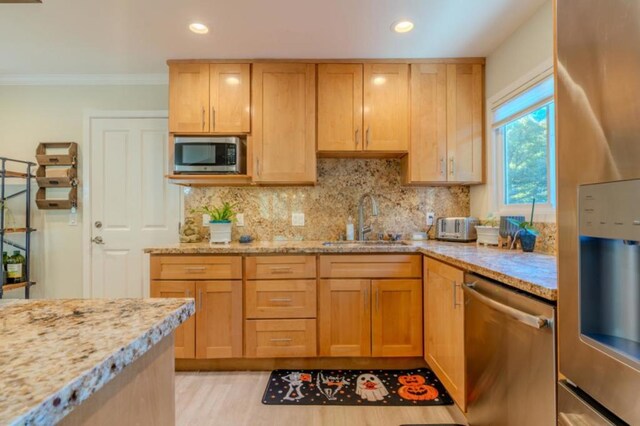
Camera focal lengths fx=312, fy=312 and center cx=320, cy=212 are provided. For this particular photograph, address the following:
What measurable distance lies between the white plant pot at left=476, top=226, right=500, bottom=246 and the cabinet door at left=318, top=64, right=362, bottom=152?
110cm

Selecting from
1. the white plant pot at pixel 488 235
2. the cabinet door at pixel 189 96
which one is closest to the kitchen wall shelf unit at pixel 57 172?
the cabinet door at pixel 189 96

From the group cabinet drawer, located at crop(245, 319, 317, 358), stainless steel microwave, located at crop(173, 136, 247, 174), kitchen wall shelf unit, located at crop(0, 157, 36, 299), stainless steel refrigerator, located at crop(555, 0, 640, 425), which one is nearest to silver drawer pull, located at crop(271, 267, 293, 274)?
cabinet drawer, located at crop(245, 319, 317, 358)

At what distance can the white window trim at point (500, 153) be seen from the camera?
1.89 metres

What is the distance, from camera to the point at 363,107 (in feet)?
8.35

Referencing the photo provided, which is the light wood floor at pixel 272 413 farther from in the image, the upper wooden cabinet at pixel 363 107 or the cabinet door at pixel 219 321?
the upper wooden cabinet at pixel 363 107

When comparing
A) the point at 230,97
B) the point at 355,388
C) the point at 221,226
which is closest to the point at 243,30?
the point at 230,97

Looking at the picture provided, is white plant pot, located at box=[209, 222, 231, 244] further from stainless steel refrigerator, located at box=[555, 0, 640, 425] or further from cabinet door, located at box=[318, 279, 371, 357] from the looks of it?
stainless steel refrigerator, located at box=[555, 0, 640, 425]

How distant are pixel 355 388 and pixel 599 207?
1.81 meters

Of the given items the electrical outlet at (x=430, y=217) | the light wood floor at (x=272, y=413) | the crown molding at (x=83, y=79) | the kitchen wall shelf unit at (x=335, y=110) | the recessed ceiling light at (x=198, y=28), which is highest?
the recessed ceiling light at (x=198, y=28)

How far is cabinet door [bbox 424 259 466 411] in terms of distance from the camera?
1.65m

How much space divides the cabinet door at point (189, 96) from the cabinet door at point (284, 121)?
0.40 metres

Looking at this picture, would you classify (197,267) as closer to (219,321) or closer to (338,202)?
(219,321)

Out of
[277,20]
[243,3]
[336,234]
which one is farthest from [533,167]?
[243,3]

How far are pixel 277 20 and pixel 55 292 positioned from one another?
10.1 ft
